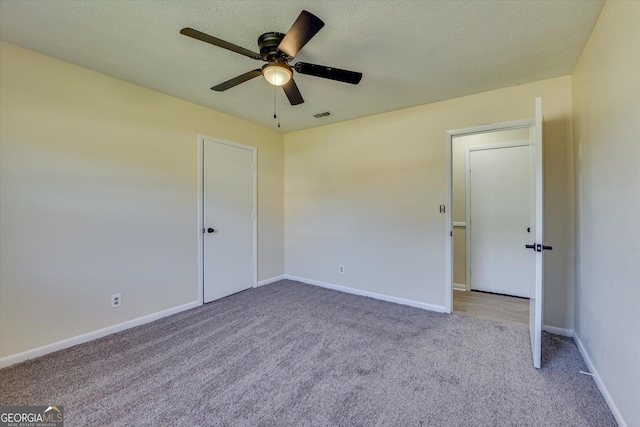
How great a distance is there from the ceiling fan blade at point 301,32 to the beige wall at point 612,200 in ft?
5.22

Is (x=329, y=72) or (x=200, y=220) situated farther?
(x=200, y=220)

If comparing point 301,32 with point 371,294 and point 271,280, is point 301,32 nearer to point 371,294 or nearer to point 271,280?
point 371,294

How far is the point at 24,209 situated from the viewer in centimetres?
207

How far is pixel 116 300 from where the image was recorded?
8.36 feet

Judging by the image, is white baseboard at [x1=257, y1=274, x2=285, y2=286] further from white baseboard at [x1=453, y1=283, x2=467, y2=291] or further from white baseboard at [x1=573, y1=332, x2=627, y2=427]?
white baseboard at [x1=573, y1=332, x2=627, y2=427]

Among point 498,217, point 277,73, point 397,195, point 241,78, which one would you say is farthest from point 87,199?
point 498,217

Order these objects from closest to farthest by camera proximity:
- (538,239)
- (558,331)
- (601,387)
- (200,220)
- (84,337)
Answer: (601,387)
(538,239)
(84,337)
(558,331)
(200,220)

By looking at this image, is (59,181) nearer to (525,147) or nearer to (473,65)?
(473,65)

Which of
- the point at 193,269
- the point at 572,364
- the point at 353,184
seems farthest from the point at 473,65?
the point at 193,269

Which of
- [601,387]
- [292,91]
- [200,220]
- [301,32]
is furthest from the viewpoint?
[200,220]

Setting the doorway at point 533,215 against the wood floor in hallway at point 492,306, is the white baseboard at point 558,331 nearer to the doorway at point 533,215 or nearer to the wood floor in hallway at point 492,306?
the wood floor in hallway at point 492,306

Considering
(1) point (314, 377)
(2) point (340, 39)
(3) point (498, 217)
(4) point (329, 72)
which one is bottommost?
(1) point (314, 377)

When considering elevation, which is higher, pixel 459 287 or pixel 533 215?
pixel 533 215

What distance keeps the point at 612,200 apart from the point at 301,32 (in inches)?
83.1
